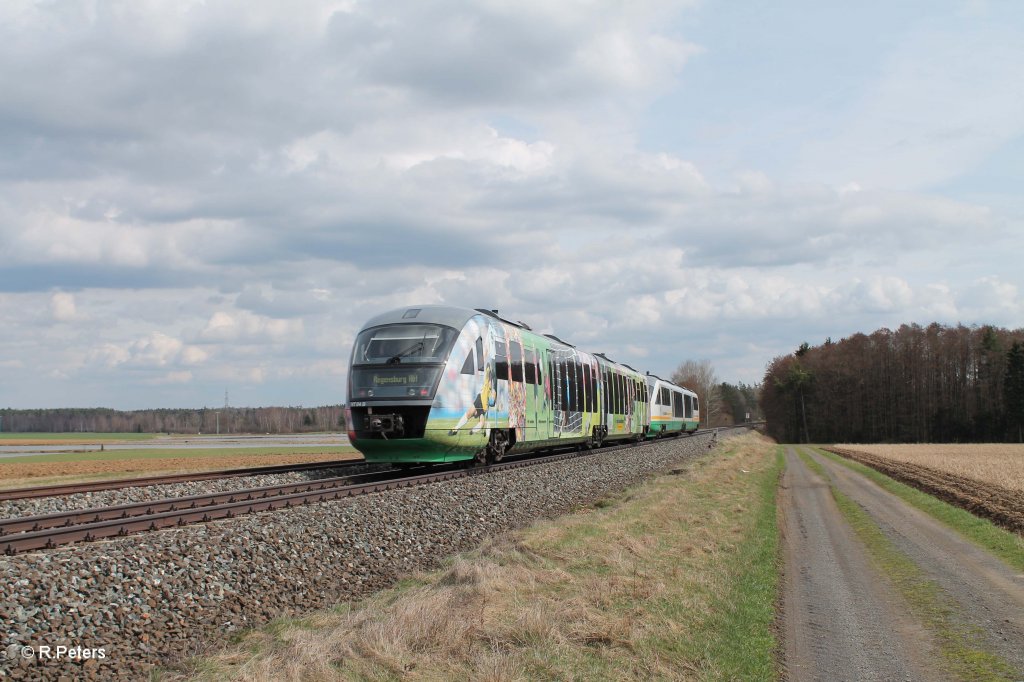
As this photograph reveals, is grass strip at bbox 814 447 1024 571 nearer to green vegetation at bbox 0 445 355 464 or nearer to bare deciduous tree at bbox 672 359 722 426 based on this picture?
green vegetation at bbox 0 445 355 464

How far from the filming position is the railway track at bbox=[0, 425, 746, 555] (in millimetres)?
9711

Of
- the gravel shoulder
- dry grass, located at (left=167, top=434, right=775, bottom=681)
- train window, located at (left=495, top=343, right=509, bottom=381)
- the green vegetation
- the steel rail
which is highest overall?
train window, located at (left=495, top=343, right=509, bottom=381)

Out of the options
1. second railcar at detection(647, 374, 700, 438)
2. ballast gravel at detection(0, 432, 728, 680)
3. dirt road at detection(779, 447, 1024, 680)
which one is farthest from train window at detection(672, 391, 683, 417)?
ballast gravel at detection(0, 432, 728, 680)

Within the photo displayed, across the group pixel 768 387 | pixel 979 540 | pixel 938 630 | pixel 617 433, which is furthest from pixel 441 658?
pixel 768 387

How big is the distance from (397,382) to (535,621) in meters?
11.5

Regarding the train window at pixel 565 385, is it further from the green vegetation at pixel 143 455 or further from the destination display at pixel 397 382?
the green vegetation at pixel 143 455

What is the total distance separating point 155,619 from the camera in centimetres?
812

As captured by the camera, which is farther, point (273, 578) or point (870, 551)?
point (870, 551)

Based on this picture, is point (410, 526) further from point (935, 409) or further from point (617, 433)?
point (935, 409)

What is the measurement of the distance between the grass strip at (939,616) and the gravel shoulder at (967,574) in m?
0.11

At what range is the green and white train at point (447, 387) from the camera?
1867cm

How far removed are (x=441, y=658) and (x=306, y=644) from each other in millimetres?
1323

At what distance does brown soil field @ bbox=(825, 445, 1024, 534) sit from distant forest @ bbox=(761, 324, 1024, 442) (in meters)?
65.7

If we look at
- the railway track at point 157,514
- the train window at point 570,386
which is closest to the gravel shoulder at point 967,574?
the railway track at point 157,514
